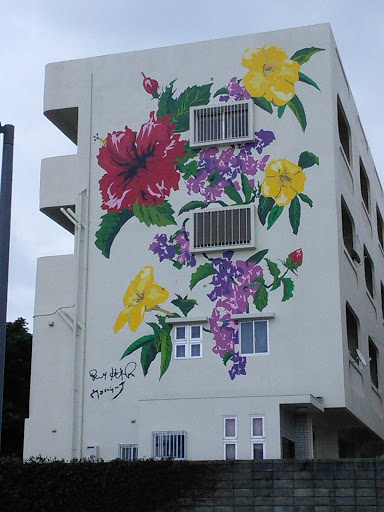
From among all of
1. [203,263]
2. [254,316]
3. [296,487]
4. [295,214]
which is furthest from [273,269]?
[296,487]

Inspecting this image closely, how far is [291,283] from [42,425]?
25.4 ft

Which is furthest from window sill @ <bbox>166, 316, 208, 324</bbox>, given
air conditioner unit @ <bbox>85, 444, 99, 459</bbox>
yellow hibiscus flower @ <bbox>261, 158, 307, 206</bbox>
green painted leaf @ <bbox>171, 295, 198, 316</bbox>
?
air conditioner unit @ <bbox>85, 444, 99, 459</bbox>

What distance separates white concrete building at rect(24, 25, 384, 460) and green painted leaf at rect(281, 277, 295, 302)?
53 mm

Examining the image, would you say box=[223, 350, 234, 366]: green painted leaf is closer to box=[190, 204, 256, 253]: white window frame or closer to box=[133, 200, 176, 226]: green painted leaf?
box=[190, 204, 256, 253]: white window frame

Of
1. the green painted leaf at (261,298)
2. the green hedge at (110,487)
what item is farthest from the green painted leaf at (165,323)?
the green hedge at (110,487)

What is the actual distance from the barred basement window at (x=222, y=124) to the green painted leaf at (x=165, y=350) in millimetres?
5335

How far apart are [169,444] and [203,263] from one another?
4.98m

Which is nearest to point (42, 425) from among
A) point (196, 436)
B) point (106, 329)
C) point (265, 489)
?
point (106, 329)

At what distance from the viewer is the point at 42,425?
25.7 m

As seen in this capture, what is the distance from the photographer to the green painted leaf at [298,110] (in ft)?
84.2

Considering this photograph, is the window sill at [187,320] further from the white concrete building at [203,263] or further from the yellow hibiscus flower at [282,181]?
the yellow hibiscus flower at [282,181]

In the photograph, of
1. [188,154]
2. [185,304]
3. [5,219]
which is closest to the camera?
[5,219]

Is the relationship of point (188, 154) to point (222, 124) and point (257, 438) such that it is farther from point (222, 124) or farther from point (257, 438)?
point (257, 438)

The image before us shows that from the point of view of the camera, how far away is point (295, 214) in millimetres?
25016
